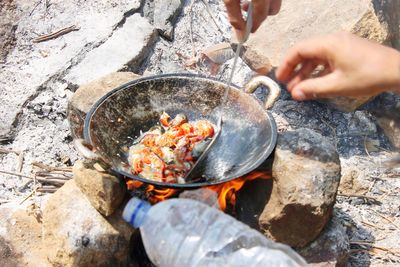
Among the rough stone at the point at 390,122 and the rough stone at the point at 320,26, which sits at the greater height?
the rough stone at the point at 320,26

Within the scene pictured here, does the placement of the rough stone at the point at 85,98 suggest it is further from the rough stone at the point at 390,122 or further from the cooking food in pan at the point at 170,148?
the rough stone at the point at 390,122

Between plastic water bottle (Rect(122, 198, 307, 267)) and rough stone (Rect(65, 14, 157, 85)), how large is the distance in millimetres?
1864

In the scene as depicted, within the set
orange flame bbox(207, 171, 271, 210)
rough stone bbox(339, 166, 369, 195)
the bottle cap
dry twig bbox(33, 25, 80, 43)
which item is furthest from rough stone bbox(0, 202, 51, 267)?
rough stone bbox(339, 166, 369, 195)

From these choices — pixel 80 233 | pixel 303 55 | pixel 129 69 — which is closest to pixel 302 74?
pixel 303 55

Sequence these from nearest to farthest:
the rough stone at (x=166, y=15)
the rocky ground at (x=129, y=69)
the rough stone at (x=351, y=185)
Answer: the rocky ground at (x=129, y=69) < the rough stone at (x=351, y=185) < the rough stone at (x=166, y=15)

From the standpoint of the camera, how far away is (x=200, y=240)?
7.98 feet

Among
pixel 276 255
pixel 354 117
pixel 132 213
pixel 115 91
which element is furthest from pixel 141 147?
pixel 354 117

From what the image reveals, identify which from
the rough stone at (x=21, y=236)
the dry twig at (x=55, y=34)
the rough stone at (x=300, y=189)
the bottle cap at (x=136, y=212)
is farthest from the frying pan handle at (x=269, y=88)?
the dry twig at (x=55, y=34)

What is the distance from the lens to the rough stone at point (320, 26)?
12.7 feet

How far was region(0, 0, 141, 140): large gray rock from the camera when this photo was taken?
391 centimetres

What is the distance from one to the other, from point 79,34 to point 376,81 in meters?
2.91

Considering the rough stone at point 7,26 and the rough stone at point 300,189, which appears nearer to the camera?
the rough stone at point 300,189

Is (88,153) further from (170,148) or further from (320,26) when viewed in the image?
(320,26)

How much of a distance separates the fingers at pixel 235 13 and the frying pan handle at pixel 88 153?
3.48 feet
